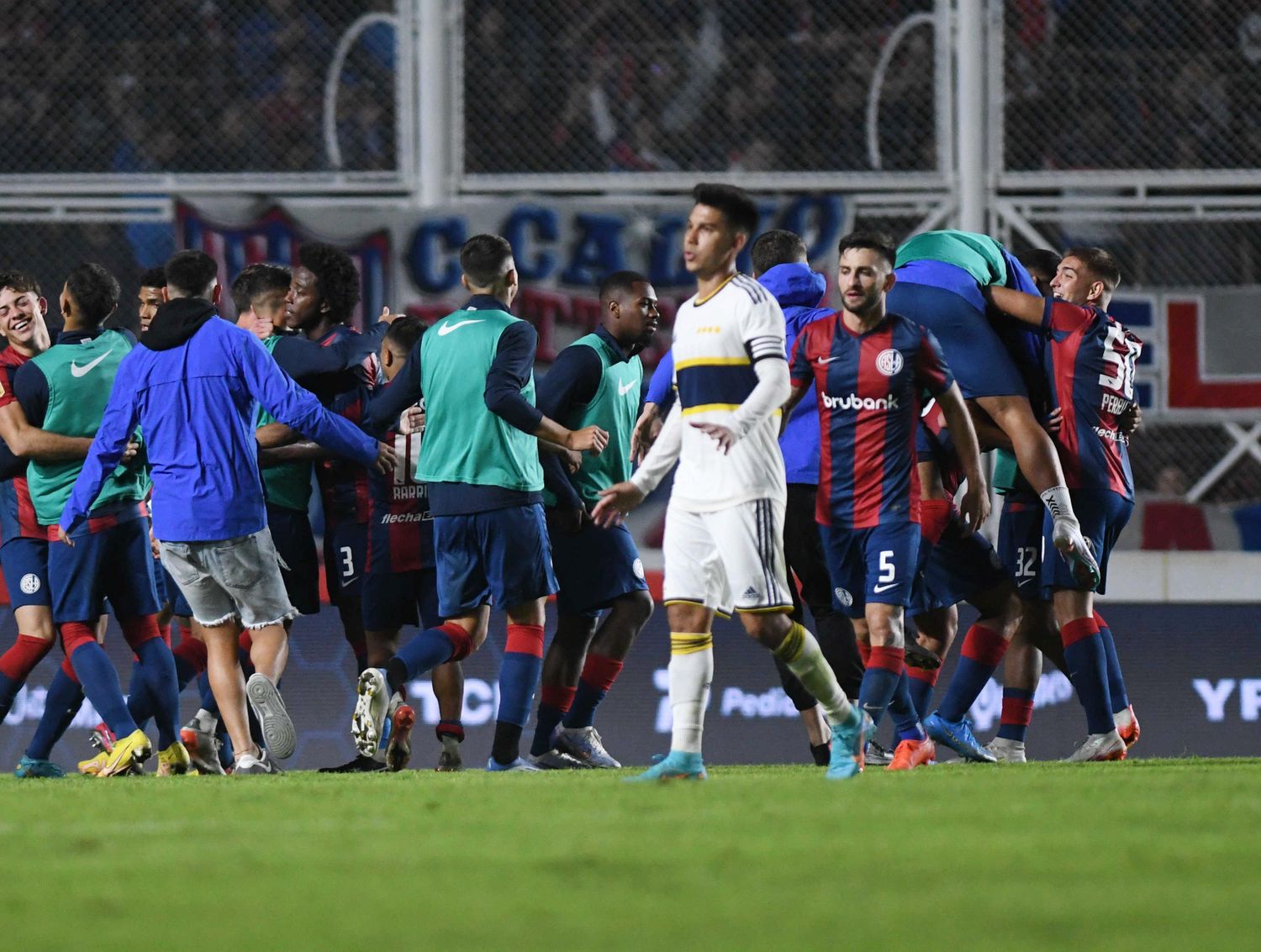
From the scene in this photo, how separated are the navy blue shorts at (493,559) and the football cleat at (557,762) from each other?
0.91 meters

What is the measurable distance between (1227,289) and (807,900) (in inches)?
382

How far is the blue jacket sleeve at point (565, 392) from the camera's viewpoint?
7.36m

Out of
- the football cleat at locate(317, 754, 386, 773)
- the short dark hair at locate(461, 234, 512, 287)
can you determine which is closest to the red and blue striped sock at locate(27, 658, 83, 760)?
the football cleat at locate(317, 754, 386, 773)

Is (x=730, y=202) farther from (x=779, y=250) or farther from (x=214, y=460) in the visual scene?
(x=214, y=460)

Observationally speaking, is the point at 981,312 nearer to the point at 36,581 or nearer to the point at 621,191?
the point at 36,581

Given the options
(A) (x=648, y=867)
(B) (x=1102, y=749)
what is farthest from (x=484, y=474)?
(A) (x=648, y=867)

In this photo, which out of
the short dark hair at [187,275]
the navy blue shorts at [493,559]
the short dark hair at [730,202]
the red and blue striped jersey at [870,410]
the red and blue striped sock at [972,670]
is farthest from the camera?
the red and blue striped sock at [972,670]

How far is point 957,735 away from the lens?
7.33 m

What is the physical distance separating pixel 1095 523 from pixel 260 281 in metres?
3.55

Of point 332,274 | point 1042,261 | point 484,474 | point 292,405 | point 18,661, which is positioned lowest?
point 18,661

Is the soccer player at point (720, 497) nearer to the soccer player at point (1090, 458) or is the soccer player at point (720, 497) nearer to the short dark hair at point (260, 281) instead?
the soccer player at point (1090, 458)

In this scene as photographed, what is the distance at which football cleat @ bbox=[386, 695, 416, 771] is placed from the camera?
21.6 feet

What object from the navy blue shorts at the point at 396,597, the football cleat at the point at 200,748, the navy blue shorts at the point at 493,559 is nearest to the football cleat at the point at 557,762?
the navy blue shorts at the point at 396,597

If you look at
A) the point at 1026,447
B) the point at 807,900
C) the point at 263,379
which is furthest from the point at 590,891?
the point at 1026,447
